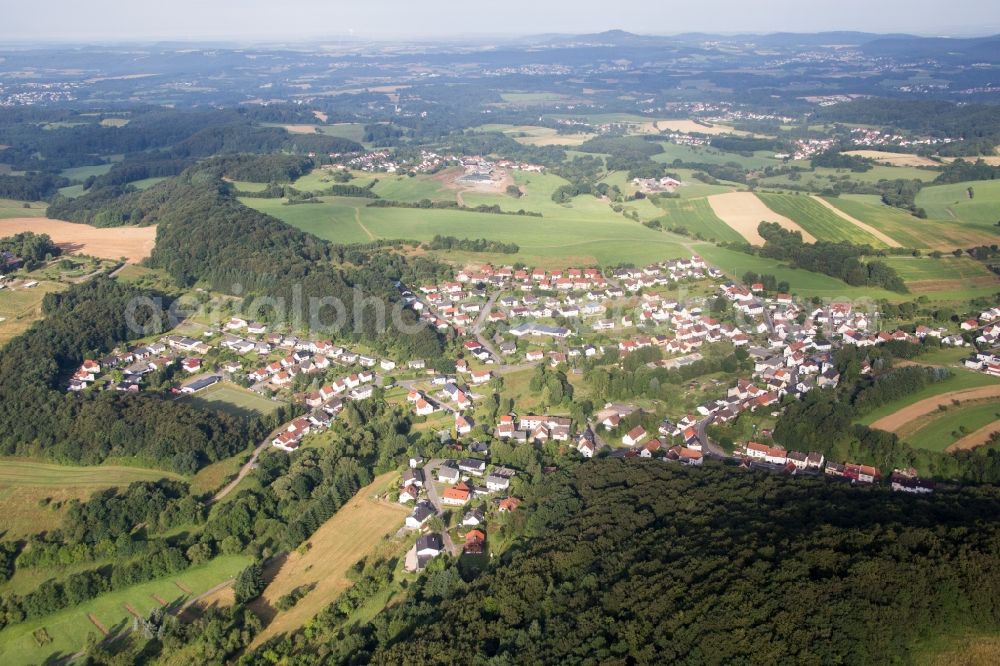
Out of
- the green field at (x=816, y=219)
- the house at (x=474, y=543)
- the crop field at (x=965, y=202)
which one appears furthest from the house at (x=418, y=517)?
the crop field at (x=965, y=202)

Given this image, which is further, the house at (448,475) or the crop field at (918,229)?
the crop field at (918,229)

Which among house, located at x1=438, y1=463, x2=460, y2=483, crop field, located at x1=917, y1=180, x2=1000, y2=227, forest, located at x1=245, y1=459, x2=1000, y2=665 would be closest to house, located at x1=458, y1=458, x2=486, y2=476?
house, located at x1=438, y1=463, x2=460, y2=483

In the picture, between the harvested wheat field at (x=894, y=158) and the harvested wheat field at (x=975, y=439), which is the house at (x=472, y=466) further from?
the harvested wheat field at (x=894, y=158)

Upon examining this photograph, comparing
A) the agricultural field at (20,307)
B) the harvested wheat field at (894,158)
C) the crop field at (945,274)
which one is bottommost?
the agricultural field at (20,307)

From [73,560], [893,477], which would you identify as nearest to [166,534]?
[73,560]

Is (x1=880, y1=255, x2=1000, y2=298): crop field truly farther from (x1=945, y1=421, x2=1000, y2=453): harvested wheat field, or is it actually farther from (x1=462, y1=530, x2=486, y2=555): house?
(x1=462, y1=530, x2=486, y2=555): house

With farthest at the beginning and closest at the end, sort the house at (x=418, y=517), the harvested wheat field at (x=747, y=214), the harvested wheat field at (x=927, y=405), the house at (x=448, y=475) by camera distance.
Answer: the harvested wheat field at (x=747, y=214)
the harvested wheat field at (x=927, y=405)
the house at (x=448, y=475)
the house at (x=418, y=517)

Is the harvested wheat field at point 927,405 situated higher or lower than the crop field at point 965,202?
lower

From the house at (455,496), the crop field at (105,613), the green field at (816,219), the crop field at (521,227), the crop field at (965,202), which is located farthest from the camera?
the crop field at (965,202)
